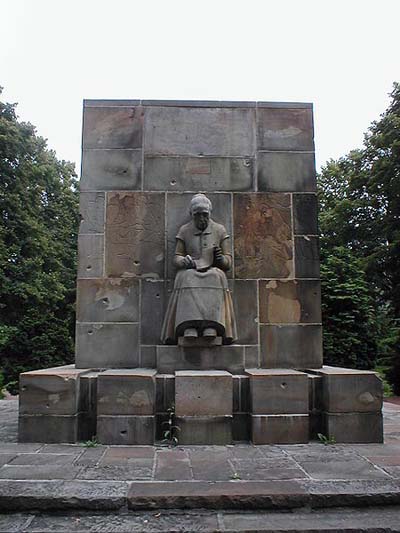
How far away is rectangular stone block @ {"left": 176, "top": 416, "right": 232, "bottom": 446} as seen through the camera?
588 cm

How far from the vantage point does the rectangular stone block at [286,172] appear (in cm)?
777

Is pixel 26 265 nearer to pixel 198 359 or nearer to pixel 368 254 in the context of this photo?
pixel 368 254

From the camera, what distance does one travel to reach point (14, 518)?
3.91 metres

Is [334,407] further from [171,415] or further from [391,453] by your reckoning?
[171,415]

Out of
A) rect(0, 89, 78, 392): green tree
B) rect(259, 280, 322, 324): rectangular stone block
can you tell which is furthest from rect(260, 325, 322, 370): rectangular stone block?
rect(0, 89, 78, 392): green tree

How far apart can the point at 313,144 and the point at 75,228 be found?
61.2 ft

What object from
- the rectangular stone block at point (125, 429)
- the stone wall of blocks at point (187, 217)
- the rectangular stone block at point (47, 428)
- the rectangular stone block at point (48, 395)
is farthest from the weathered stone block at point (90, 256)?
the rectangular stone block at point (125, 429)

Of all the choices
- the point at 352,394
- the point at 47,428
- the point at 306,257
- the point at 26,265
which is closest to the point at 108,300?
the point at 47,428

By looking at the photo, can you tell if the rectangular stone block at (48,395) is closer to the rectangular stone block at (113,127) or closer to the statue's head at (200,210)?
the statue's head at (200,210)

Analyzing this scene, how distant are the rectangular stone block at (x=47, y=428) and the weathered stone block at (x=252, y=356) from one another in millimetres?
2523

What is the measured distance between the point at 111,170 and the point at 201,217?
65.2 inches

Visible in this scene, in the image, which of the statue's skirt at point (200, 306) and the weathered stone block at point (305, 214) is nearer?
the statue's skirt at point (200, 306)

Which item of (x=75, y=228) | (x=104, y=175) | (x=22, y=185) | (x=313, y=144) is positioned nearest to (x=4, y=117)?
(x=22, y=185)

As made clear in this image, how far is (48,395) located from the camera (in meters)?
6.06
